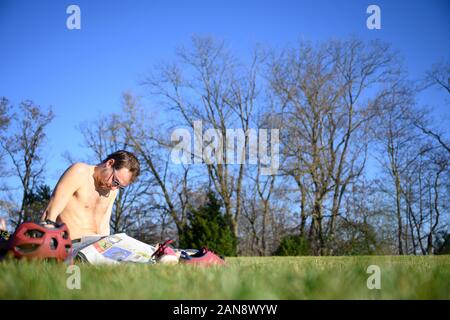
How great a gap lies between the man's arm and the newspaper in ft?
1.57

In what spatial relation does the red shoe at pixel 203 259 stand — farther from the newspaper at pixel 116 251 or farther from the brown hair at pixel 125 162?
the brown hair at pixel 125 162

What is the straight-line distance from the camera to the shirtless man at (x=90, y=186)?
4.61 m

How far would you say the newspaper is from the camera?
4051mm

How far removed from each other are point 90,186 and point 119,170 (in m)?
0.42

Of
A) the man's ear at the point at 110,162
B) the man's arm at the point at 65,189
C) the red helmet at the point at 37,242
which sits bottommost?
the red helmet at the point at 37,242

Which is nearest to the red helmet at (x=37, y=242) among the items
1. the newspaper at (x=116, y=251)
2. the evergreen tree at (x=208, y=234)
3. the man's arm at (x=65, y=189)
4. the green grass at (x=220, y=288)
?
the newspaper at (x=116, y=251)

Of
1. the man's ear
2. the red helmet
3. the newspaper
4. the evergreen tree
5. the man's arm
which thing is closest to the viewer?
the red helmet

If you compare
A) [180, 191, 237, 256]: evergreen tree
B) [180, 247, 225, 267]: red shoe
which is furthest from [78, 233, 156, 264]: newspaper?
[180, 191, 237, 256]: evergreen tree

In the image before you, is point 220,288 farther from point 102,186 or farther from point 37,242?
point 102,186

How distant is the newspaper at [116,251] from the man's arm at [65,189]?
0.48 m

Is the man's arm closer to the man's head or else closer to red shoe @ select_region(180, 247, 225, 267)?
the man's head

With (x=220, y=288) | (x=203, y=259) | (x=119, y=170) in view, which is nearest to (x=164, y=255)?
(x=203, y=259)

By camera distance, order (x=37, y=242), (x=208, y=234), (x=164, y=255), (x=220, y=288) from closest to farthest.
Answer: (x=220, y=288) → (x=37, y=242) → (x=164, y=255) → (x=208, y=234)

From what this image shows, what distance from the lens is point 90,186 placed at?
4793mm
